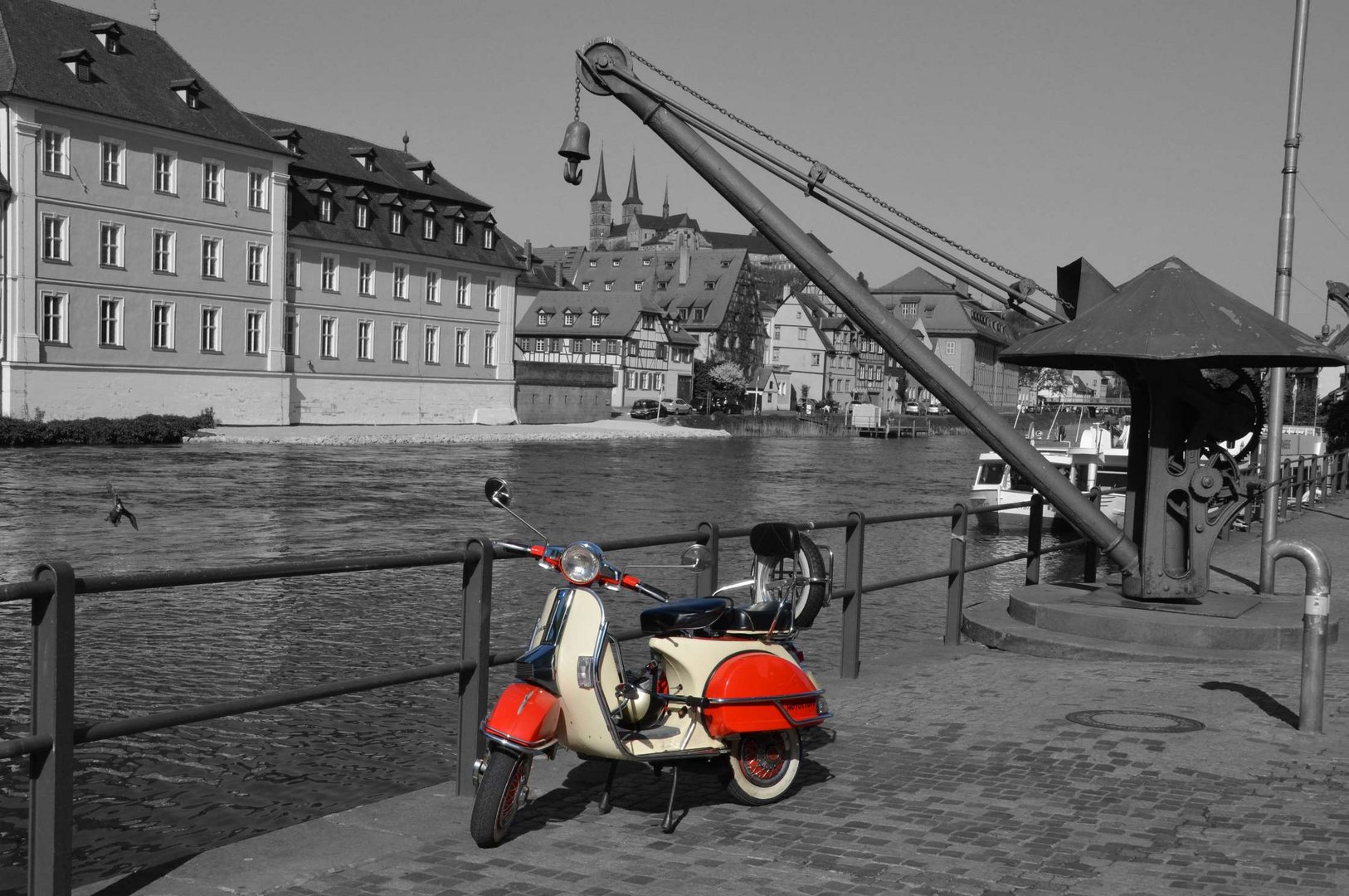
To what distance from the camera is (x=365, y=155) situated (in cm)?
8162

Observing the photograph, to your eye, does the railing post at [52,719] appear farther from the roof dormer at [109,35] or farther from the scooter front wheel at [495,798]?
the roof dormer at [109,35]

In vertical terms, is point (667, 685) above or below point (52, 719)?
below

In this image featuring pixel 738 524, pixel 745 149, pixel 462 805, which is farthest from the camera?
pixel 738 524

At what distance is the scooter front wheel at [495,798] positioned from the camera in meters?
5.62

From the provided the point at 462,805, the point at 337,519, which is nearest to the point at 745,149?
the point at 462,805

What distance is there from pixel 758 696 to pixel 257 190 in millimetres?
67021

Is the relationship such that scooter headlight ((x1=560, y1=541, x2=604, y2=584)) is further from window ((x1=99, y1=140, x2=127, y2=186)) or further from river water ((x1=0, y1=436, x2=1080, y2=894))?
window ((x1=99, y1=140, x2=127, y2=186))

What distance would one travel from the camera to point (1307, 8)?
14922mm

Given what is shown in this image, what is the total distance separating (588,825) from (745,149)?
27.1 feet

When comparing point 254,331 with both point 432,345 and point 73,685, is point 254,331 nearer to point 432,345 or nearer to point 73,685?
point 432,345

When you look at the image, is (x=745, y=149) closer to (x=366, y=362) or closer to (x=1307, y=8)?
(x=1307, y=8)

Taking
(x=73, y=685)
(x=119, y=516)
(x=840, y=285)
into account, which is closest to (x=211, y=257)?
(x=119, y=516)

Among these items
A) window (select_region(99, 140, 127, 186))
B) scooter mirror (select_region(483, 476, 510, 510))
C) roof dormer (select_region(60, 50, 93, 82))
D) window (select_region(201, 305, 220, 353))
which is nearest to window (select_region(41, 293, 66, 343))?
window (select_region(99, 140, 127, 186))

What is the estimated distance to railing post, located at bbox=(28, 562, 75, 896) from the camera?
15.1 ft
